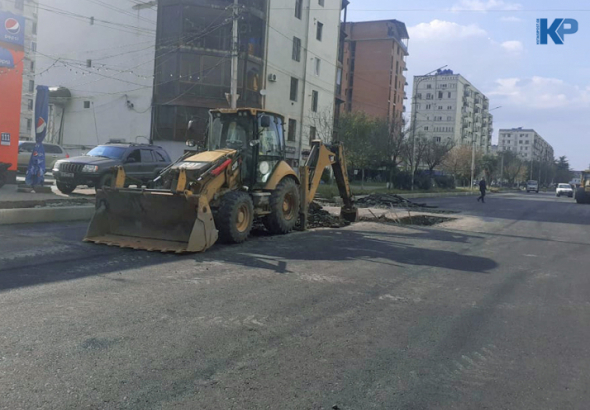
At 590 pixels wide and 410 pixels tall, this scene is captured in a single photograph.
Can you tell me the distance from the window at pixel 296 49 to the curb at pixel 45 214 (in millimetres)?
31063

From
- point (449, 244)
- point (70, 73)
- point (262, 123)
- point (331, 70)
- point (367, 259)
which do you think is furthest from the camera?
point (331, 70)

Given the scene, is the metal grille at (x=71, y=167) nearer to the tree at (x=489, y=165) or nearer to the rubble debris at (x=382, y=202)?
the rubble debris at (x=382, y=202)

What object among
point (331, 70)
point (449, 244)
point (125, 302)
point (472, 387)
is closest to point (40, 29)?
point (331, 70)

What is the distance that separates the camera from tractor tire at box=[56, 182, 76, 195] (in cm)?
1844

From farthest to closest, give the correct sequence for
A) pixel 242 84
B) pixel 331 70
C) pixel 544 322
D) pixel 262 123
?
pixel 331 70
pixel 242 84
pixel 262 123
pixel 544 322

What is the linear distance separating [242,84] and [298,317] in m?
32.2

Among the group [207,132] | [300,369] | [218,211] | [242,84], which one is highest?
[242,84]

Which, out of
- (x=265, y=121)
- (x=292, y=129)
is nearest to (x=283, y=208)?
(x=265, y=121)

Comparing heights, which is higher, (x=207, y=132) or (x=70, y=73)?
(x=70, y=73)

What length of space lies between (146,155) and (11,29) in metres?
6.90

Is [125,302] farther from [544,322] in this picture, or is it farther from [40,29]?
[40,29]

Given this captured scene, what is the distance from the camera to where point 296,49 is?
4266 centimetres

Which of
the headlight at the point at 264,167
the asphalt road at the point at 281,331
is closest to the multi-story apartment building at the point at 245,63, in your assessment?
the headlight at the point at 264,167

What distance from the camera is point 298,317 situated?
600 centimetres
